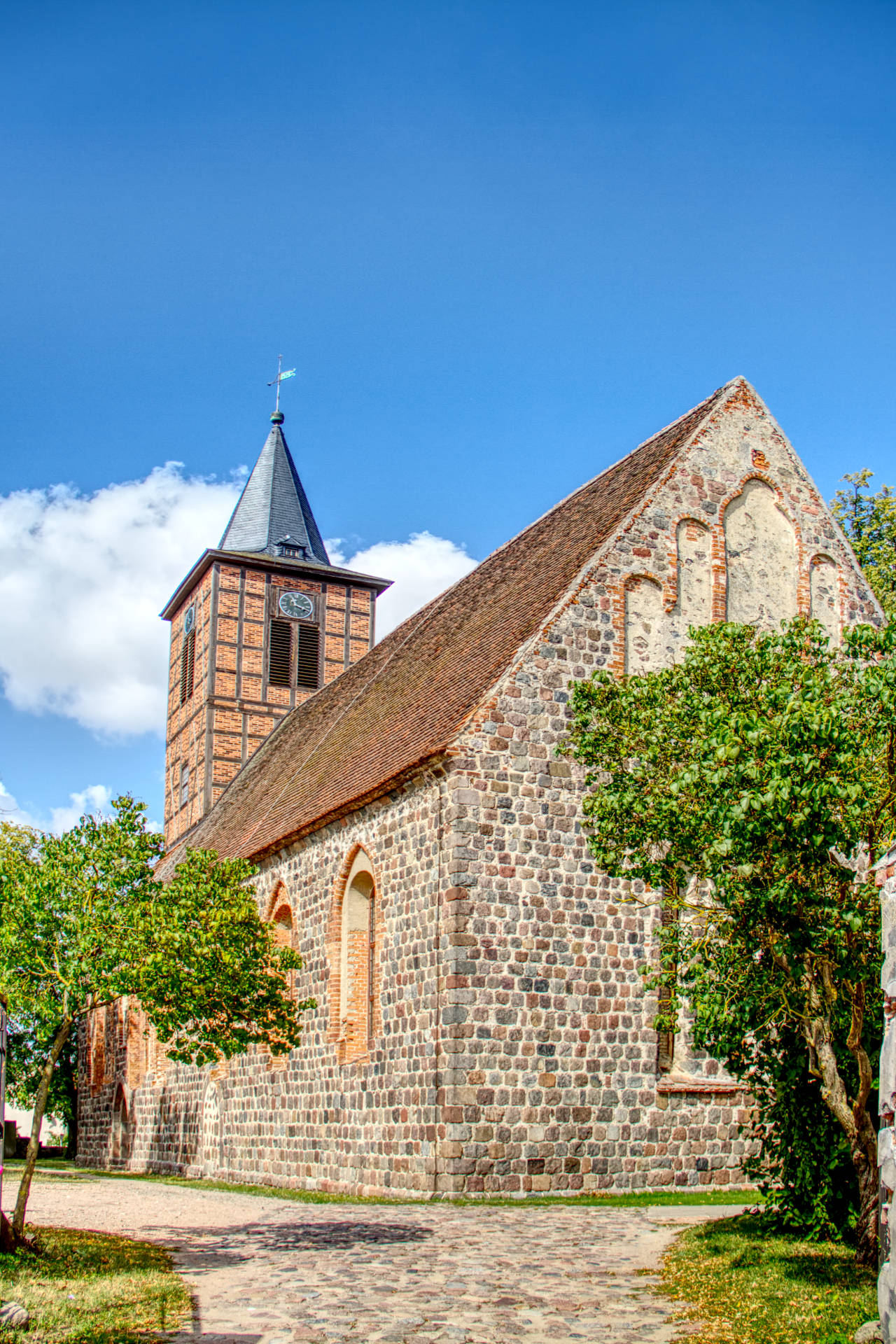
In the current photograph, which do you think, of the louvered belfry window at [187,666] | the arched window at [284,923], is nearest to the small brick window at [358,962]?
the arched window at [284,923]

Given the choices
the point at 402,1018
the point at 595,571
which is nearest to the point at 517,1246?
the point at 402,1018

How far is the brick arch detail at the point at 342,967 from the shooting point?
16.9 meters

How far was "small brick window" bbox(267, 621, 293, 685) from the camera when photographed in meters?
35.6

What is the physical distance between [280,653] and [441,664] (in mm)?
16853

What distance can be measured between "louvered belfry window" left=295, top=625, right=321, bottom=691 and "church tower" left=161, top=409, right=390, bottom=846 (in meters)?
0.03

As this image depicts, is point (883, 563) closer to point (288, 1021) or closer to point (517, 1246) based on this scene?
point (288, 1021)

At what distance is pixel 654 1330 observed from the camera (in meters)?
7.20

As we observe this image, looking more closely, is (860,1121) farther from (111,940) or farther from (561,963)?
(561,963)

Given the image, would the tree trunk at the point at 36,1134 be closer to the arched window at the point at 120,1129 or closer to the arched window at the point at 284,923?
the arched window at the point at 284,923

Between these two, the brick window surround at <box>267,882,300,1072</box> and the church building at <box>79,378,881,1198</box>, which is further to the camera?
the brick window surround at <box>267,882,300,1072</box>

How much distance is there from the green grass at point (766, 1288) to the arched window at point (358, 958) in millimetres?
7848

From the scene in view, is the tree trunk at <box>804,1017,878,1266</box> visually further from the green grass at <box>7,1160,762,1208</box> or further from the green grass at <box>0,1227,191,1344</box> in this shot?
the green grass at <box>7,1160,762,1208</box>

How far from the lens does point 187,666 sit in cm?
3756

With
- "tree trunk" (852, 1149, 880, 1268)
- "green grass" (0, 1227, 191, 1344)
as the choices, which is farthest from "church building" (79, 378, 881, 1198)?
"tree trunk" (852, 1149, 880, 1268)
